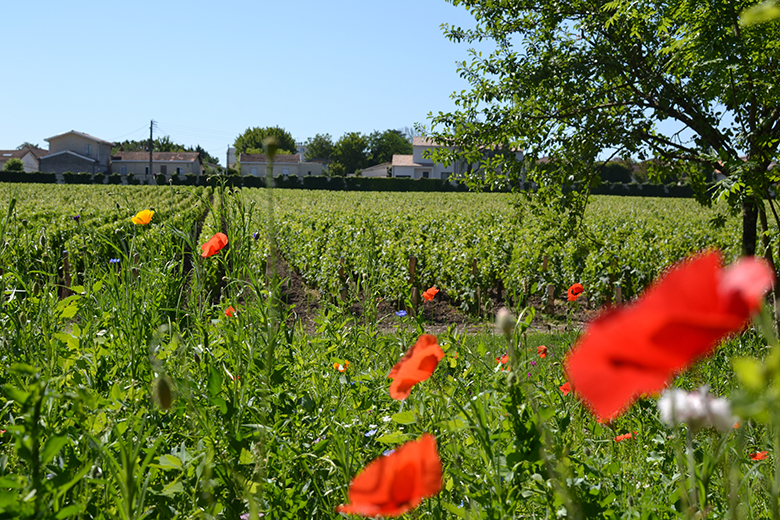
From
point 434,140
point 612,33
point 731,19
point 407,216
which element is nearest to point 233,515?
point 731,19

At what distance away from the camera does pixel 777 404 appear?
15.4 inches

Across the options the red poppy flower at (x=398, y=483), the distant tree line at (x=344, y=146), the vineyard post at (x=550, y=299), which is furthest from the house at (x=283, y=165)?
the red poppy flower at (x=398, y=483)

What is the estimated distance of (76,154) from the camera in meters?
65.9

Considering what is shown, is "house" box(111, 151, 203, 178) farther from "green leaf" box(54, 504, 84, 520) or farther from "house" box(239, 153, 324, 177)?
"green leaf" box(54, 504, 84, 520)

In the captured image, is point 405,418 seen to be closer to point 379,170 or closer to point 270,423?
point 270,423

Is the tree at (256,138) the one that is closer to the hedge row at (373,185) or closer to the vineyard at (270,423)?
the hedge row at (373,185)

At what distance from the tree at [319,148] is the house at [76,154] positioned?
32.9 m

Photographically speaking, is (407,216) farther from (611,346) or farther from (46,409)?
(611,346)

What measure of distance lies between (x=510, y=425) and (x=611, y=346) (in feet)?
3.64

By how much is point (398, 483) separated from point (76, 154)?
2993 inches

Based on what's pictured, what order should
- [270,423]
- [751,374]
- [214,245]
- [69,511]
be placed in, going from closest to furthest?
[751,374], [69,511], [270,423], [214,245]

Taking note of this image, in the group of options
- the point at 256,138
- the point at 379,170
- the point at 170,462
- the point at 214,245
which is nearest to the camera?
the point at 170,462

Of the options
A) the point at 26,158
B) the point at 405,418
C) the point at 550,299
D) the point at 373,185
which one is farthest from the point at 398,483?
the point at 26,158

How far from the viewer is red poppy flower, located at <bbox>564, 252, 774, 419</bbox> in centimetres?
37
